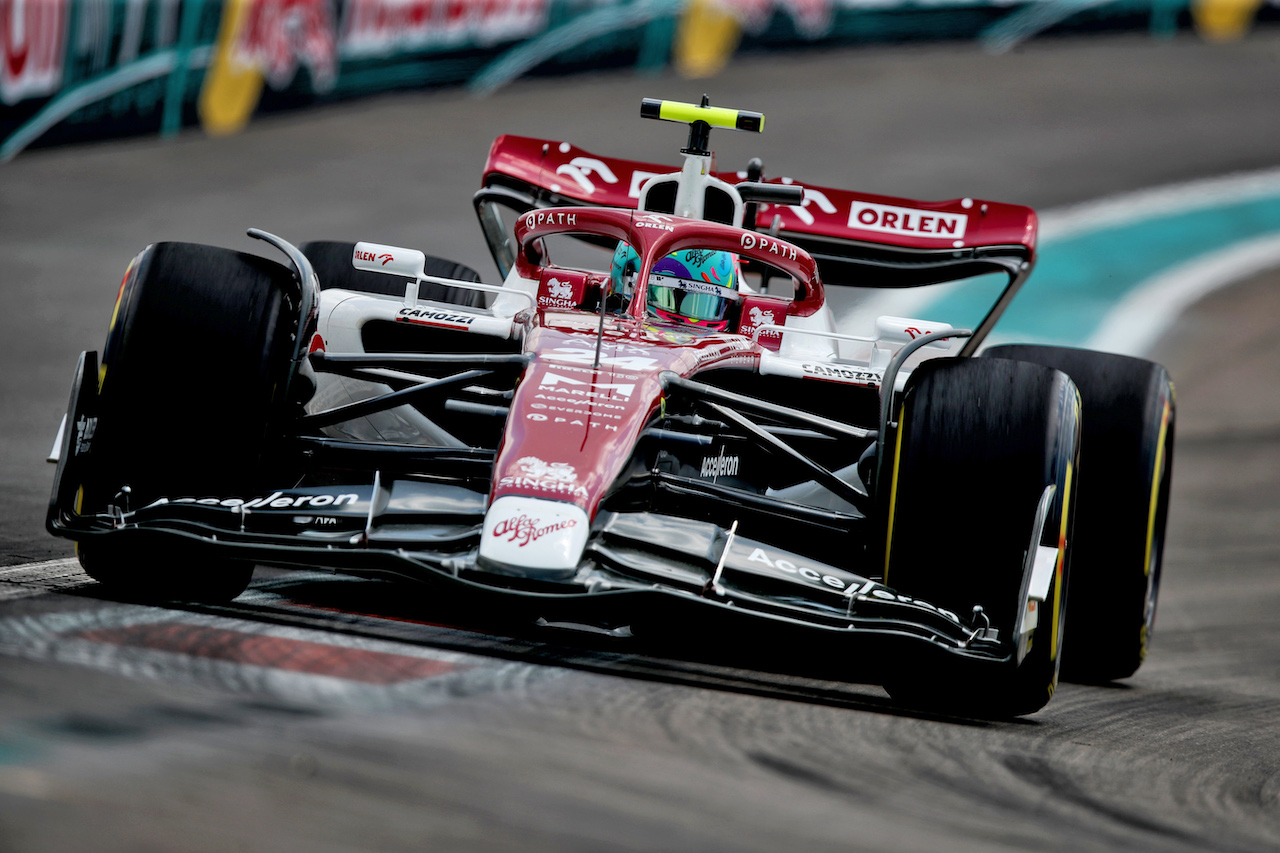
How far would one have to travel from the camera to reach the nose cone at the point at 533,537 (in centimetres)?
405

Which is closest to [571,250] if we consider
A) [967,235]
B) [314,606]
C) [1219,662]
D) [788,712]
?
[967,235]

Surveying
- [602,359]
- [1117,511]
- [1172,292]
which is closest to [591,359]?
[602,359]

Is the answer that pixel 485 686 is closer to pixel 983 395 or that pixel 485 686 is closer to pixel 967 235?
pixel 983 395

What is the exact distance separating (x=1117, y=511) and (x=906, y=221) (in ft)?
6.96

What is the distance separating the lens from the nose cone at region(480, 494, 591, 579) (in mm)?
4047

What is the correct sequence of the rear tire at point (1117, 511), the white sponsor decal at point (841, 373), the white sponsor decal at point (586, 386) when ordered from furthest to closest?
the rear tire at point (1117, 511) → the white sponsor decal at point (841, 373) → the white sponsor decal at point (586, 386)

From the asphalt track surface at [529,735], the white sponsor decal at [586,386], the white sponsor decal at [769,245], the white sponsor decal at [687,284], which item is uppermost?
the white sponsor decal at [769,245]

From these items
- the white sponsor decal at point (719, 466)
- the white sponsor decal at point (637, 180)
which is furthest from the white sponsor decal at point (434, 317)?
the white sponsor decal at point (637, 180)

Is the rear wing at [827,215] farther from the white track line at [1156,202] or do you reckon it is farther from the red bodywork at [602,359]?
the white track line at [1156,202]

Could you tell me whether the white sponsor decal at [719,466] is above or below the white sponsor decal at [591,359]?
below

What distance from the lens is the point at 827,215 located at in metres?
7.59

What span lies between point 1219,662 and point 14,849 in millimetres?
5675

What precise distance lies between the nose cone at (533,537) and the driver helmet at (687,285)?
1.93 m

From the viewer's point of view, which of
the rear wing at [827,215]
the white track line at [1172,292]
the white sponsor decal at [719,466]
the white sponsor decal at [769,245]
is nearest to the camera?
the white sponsor decal at [719,466]
